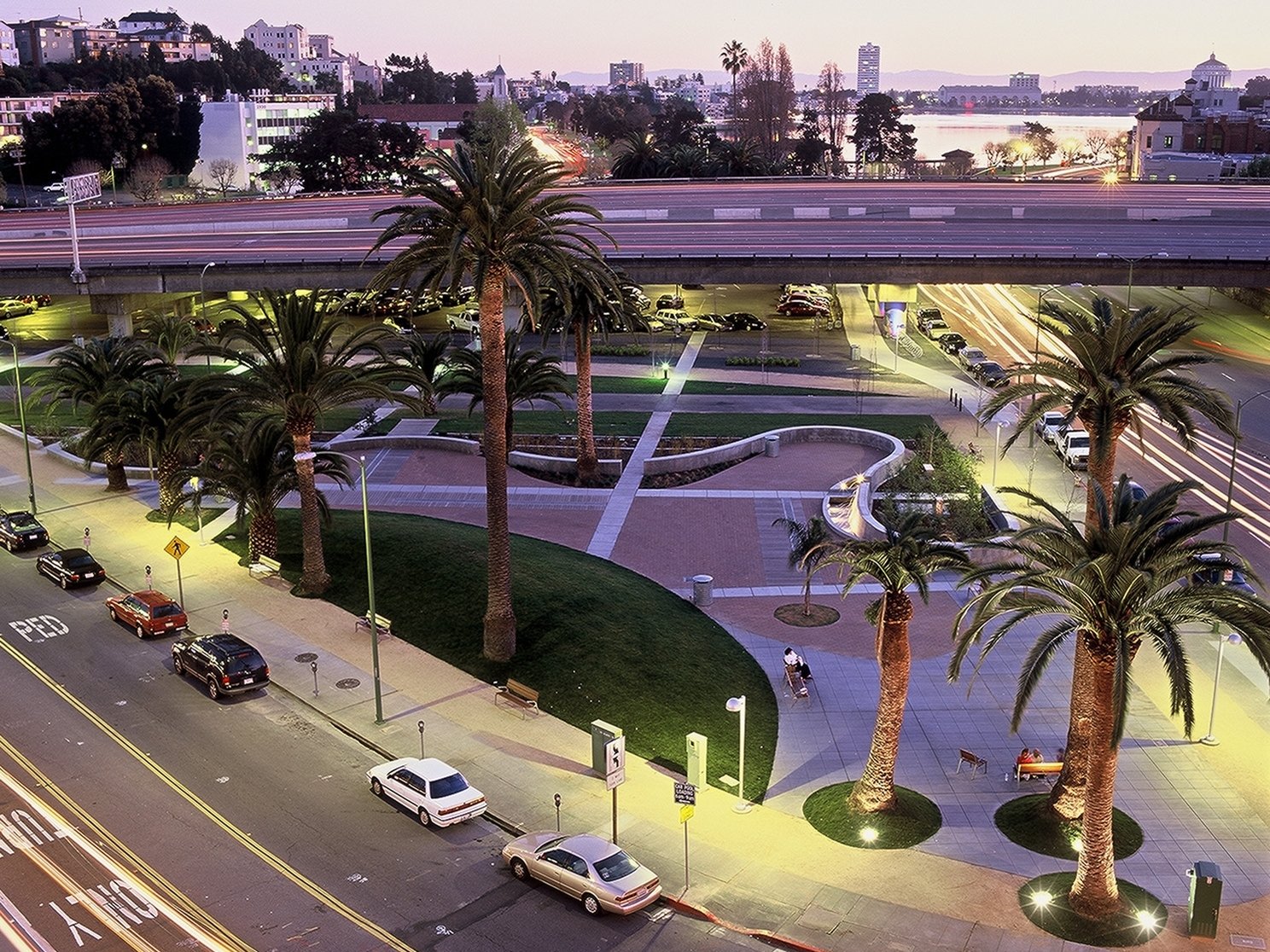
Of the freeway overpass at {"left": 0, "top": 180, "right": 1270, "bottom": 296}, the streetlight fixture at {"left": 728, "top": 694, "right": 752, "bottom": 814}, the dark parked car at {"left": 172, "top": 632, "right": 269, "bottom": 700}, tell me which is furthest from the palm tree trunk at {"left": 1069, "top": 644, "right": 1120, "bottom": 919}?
the freeway overpass at {"left": 0, "top": 180, "right": 1270, "bottom": 296}

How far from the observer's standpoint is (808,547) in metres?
35.3

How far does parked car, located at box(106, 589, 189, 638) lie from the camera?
33719 mm

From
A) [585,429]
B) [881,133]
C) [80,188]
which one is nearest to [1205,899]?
[585,429]

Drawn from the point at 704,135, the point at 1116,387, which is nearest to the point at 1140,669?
the point at 1116,387

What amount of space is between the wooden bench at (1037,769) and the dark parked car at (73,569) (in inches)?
1039

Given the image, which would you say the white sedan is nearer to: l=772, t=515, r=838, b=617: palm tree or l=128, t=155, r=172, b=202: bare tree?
l=772, t=515, r=838, b=617: palm tree

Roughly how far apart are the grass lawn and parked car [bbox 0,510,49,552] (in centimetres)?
629

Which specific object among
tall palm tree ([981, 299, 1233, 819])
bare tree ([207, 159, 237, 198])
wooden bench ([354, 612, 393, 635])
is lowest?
wooden bench ([354, 612, 393, 635])

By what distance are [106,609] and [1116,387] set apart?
27.2 m

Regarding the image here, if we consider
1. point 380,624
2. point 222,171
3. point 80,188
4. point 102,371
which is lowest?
point 380,624

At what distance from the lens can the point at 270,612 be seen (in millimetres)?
35250

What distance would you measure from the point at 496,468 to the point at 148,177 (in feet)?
376

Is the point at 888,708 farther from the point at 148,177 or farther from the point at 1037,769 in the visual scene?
the point at 148,177

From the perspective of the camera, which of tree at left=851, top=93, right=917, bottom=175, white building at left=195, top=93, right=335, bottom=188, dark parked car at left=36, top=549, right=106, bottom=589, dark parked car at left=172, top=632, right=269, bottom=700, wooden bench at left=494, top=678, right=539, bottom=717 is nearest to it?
wooden bench at left=494, top=678, right=539, bottom=717
